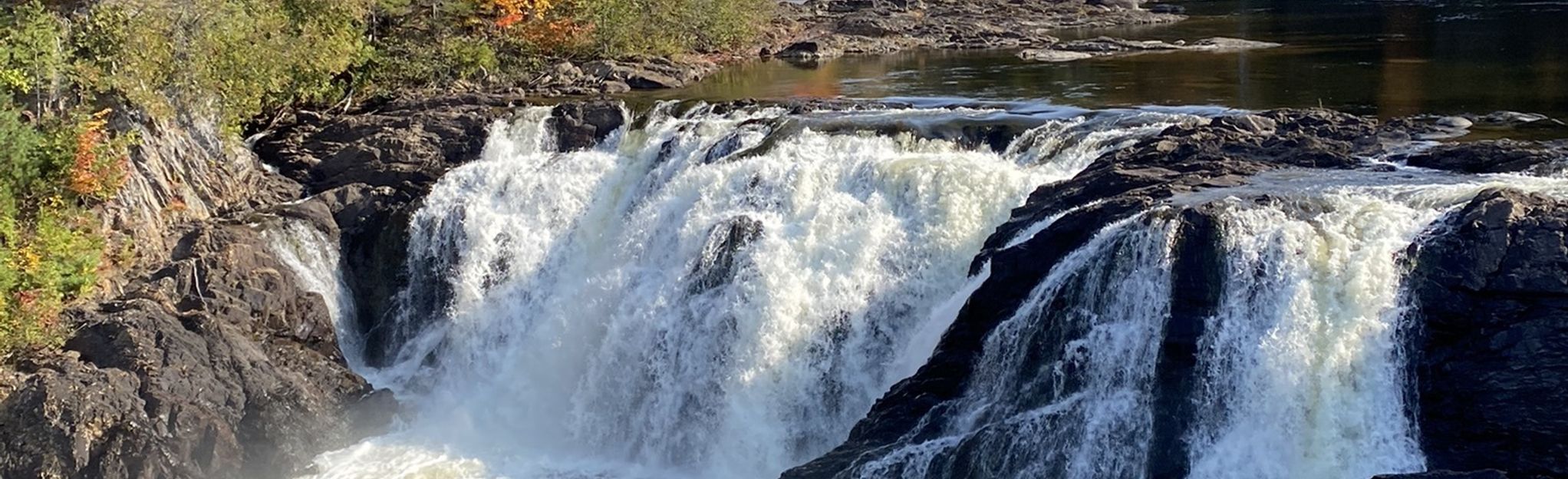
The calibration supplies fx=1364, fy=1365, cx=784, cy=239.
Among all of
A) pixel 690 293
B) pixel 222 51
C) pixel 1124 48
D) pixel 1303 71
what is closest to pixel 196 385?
pixel 690 293

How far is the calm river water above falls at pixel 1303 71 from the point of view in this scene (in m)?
24.5

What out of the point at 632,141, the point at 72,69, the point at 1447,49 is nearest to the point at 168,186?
the point at 72,69

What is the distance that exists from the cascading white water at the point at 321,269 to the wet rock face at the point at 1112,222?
9.73 m

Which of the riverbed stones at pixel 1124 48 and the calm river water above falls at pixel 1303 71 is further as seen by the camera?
the riverbed stones at pixel 1124 48

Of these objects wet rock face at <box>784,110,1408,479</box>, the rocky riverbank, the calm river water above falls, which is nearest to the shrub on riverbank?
the rocky riverbank

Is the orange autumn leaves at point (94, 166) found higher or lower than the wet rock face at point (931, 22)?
higher

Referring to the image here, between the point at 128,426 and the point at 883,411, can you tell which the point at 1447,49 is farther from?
the point at 128,426

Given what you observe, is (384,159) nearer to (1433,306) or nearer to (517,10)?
(517,10)

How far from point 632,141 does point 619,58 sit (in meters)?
12.4

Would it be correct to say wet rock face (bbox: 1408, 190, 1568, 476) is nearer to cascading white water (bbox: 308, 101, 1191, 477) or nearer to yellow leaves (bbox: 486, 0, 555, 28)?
cascading white water (bbox: 308, 101, 1191, 477)

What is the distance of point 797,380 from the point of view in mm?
17031

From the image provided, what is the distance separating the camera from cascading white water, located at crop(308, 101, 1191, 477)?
17094 millimetres

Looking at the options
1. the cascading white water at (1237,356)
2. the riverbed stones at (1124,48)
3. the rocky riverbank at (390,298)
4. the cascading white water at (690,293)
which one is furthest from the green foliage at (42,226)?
the riverbed stones at (1124,48)

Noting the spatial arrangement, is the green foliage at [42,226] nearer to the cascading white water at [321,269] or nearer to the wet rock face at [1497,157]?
the cascading white water at [321,269]
